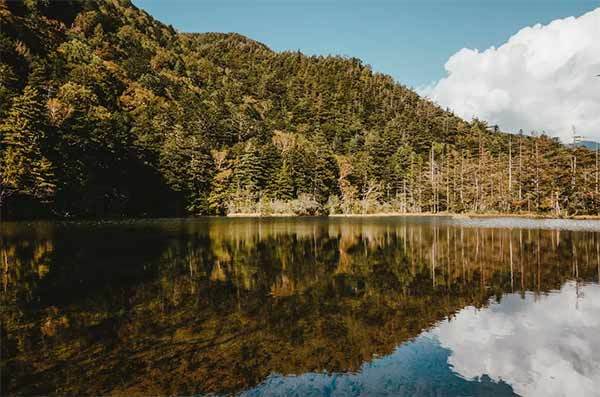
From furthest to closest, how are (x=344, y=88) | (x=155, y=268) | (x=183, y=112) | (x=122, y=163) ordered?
1. (x=344, y=88)
2. (x=183, y=112)
3. (x=122, y=163)
4. (x=155, y=268)

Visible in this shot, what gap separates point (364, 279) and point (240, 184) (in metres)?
72.1

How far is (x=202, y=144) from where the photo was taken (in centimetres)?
8862

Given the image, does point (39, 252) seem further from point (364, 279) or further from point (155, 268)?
point (364, 279)

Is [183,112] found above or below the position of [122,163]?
above

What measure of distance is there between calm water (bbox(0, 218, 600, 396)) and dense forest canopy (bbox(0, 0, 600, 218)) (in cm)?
3996

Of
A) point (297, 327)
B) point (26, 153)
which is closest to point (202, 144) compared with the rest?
point (26, 153)

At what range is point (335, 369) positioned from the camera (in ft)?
27.2

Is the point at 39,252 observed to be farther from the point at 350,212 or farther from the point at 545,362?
the point at 350,212

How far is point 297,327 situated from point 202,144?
81723 mm

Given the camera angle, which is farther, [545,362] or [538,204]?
[538,204]

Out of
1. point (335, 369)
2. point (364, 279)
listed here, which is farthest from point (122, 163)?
point (335, 369)

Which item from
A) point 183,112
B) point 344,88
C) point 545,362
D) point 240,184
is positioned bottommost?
point 545,362

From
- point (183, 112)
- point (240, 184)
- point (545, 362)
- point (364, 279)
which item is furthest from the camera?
point (183, 112)

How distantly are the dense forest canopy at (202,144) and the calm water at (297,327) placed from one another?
40.0 meters
